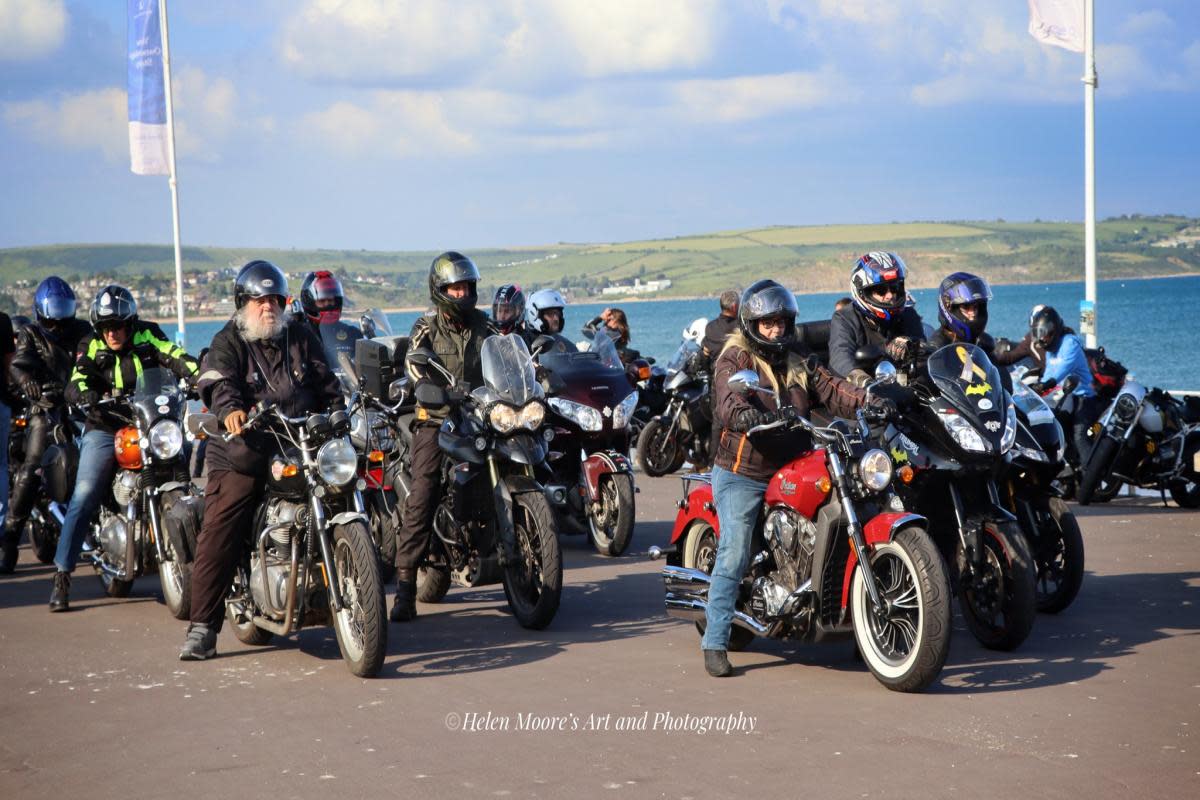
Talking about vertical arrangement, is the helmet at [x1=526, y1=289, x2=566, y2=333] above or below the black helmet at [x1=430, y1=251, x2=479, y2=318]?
below

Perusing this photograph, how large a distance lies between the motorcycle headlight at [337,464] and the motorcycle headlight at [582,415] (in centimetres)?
472

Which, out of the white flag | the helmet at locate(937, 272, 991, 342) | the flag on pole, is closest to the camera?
the helmet at locate(937, 272, 991, 342)

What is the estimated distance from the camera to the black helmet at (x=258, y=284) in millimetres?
7914

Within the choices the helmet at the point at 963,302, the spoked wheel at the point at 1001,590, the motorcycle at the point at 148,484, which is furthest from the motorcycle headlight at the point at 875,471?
the motorcycle at the point at 148,484

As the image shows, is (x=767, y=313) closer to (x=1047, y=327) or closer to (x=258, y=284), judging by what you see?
(x=258, y=284)

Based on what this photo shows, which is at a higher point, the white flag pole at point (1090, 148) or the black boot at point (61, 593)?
the white flag pole at point (1090, 148)

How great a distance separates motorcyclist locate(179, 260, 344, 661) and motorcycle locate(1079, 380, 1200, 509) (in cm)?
849

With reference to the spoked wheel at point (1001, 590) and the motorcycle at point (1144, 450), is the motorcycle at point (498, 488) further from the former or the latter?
the motorcycle at point (1144, 450)

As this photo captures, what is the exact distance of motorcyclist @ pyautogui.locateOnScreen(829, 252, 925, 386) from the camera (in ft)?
29.1

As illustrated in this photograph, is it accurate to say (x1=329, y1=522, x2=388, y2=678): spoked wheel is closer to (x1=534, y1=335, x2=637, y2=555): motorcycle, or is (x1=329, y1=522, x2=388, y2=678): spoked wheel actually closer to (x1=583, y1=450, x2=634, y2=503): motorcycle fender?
(x1=534, y1=335, x2=637, y2=555): motorcycle

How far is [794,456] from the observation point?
24.6ft

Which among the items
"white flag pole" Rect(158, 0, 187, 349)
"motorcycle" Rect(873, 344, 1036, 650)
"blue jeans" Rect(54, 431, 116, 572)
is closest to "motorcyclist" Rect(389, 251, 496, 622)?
"blue jeans" Rect(54, 431, 116, 572)

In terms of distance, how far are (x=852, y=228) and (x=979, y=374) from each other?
180176 mm

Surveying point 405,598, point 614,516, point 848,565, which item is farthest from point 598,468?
point 848,565
